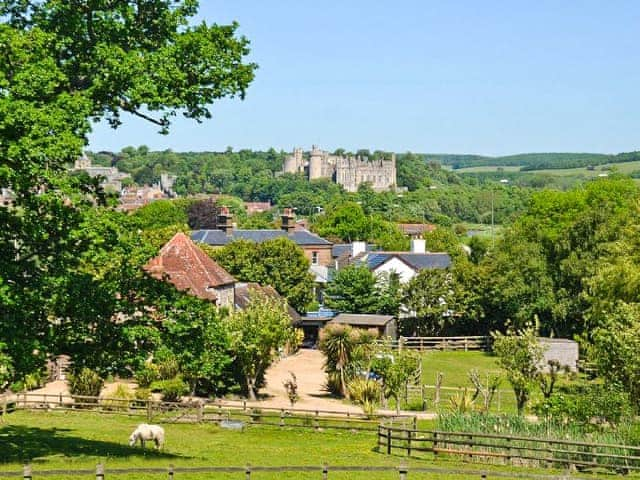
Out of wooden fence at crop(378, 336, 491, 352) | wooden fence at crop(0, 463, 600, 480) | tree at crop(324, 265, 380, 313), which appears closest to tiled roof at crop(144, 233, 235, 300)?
tree at crop(324, 265, 380, 313)

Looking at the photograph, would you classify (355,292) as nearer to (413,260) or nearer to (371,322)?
(371,322)

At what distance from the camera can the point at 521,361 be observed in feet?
121

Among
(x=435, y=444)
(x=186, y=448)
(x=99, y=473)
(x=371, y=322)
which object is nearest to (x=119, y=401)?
(x=186, y=448)

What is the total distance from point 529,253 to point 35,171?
4881 centimetres

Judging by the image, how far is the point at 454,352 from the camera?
64125 mm

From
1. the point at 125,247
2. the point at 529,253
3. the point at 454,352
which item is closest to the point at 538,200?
the point at 529,253

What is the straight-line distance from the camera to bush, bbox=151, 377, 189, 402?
40625 millimetres

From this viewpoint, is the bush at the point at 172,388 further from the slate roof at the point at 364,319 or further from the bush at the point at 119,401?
the slate roof at the point at 364,319

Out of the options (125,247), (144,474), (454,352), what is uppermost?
(125,247)

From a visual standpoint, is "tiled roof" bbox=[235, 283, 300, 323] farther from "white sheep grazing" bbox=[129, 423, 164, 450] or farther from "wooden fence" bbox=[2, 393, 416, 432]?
"white sheep grazing" bbox=[129, 423, 164, 450]

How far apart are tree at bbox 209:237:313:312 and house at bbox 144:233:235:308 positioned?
38.3ft

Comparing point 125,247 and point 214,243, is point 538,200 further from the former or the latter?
point 125,247

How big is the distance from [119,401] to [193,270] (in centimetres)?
1731

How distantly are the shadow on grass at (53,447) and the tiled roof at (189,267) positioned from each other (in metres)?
22.2
